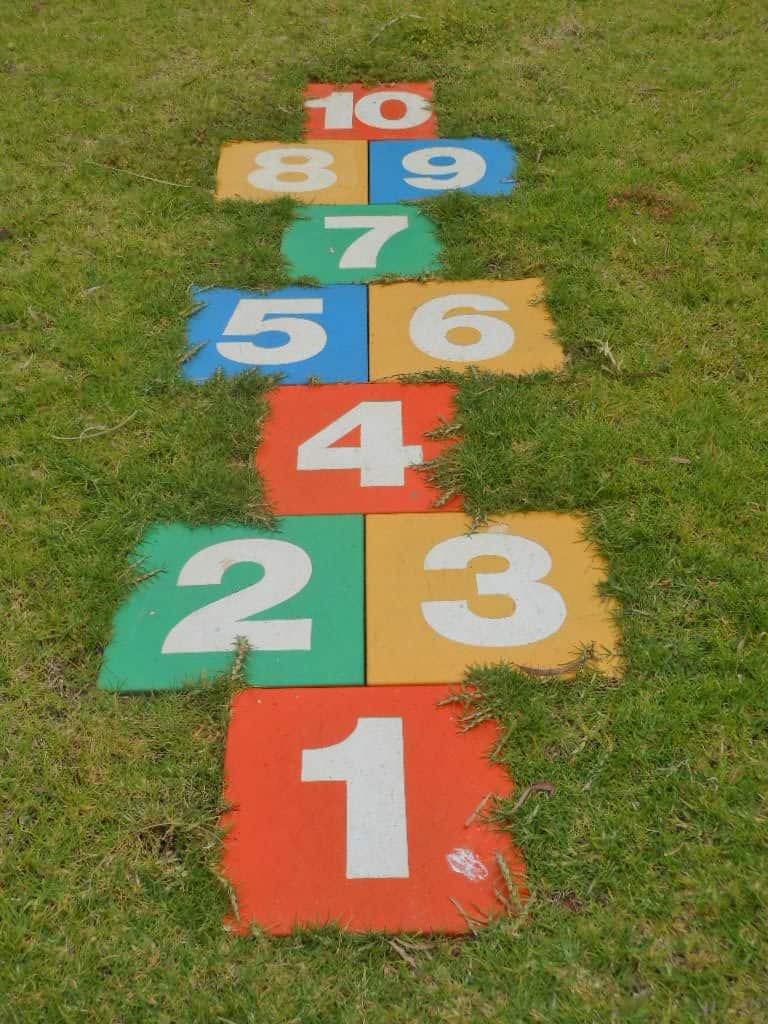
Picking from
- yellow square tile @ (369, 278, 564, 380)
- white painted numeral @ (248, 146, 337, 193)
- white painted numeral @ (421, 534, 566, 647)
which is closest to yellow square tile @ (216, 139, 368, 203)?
white painted numeral @ (248, 146, 337, 193)

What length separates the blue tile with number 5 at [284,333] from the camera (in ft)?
13.4

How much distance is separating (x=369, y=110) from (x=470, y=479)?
3.70 metres

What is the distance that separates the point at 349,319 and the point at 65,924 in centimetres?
288

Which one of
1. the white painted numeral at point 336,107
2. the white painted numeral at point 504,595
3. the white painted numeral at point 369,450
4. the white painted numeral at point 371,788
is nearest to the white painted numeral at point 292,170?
the white painted numeral at point 336,107

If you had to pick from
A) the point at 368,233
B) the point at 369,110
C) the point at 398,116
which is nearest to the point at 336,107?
the point at 369,110

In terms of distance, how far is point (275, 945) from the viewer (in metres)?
2.36

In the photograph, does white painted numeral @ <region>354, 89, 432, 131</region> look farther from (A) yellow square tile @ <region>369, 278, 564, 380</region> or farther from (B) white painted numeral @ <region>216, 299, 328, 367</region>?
(B) white painted numeral @ <region>216, 299, 328, 367</region>

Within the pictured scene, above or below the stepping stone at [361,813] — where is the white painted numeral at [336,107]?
above

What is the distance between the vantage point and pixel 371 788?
2.67 meters

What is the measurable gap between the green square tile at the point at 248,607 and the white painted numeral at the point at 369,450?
Result: 0.85 ft

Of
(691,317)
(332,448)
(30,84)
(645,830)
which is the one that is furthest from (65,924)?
(30,84)

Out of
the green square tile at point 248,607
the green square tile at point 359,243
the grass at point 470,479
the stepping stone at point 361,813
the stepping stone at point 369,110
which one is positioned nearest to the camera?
the grass at point 470,479

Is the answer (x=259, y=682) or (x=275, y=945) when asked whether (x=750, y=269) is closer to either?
(x=259, y=682)

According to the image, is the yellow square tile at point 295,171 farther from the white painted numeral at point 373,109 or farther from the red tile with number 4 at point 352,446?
the red tile with number 4 at point 352,446
